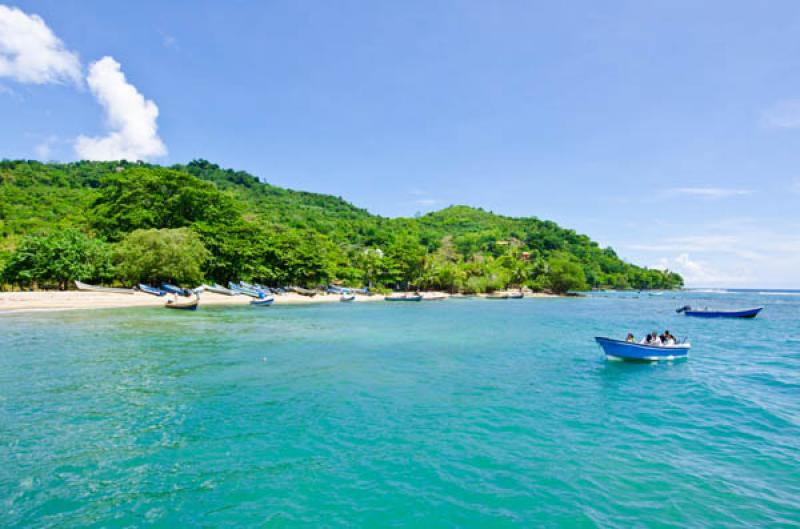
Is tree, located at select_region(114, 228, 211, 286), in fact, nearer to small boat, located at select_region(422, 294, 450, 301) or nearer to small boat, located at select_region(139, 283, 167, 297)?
small boat, located at select_region(139, 283, 167, 297)

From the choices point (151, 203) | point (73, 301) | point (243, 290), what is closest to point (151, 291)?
point (73, 301)

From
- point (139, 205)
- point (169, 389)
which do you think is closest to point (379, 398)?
point (169, 389)

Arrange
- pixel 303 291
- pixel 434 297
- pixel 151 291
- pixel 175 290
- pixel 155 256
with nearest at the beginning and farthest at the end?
pixel 155 256, pixel 151 291, pixel 175 290, pixel 303 291, pixel 434 297

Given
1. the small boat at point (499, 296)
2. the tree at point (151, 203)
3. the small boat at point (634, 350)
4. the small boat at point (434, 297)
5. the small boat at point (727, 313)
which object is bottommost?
the small boat at point (634, 350)

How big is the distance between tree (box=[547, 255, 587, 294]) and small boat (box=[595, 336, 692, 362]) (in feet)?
339

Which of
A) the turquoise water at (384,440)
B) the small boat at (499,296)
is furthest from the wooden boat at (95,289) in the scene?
the small boat at (499,296)

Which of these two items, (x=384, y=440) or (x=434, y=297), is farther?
(x=434, y=297)

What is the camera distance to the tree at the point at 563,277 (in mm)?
121125

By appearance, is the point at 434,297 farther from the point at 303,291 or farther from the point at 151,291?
the point at 151,291

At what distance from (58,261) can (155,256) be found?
31.8 ft

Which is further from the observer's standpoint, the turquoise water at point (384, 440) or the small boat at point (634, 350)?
the small boat at point (634, 350)

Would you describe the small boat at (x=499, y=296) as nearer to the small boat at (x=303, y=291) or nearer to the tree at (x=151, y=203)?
the small boat at (x=303, y=291)

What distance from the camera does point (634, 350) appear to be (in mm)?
21750

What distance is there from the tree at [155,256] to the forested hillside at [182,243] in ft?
0.44
